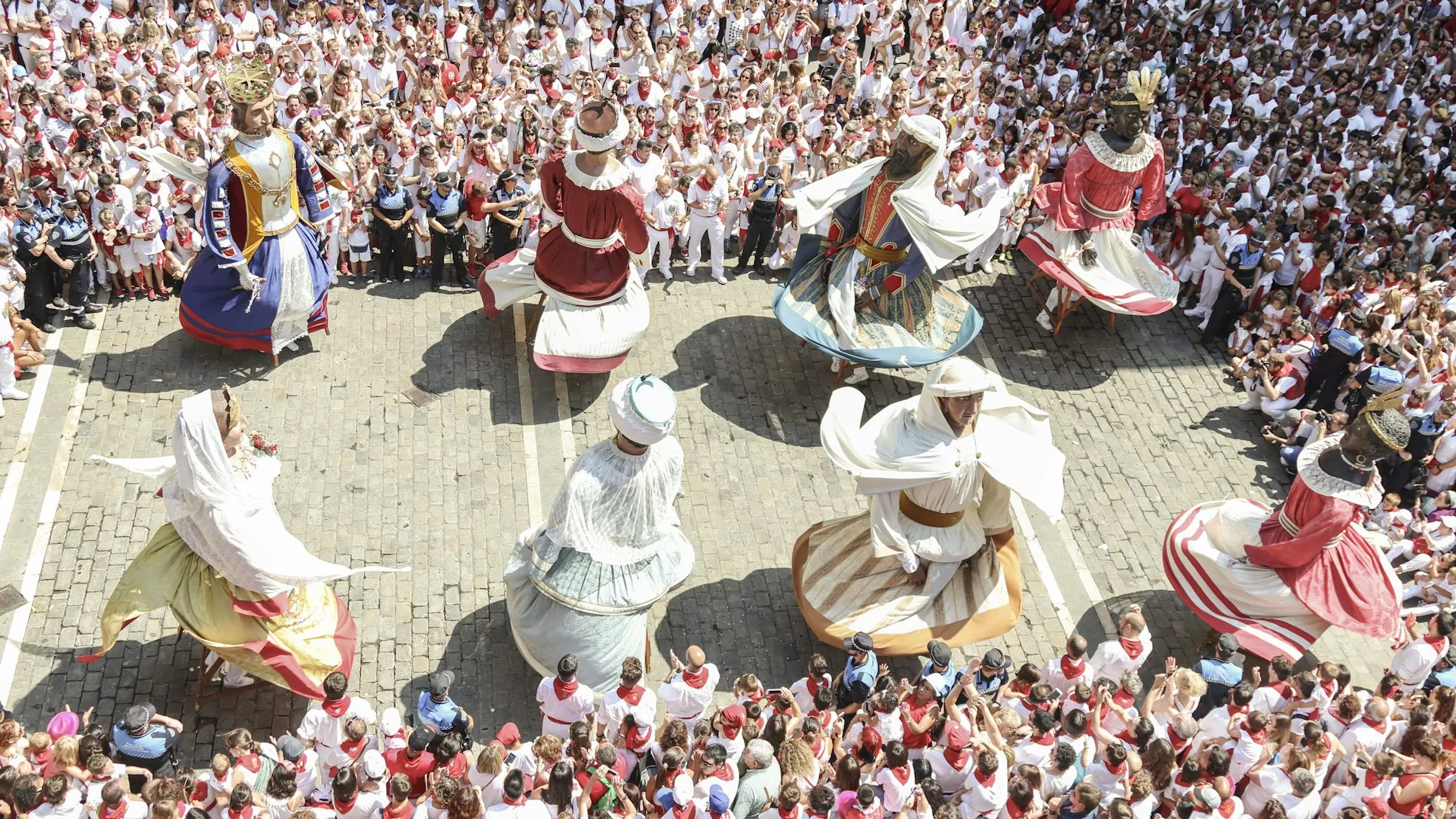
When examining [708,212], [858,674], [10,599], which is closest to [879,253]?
[708,212]

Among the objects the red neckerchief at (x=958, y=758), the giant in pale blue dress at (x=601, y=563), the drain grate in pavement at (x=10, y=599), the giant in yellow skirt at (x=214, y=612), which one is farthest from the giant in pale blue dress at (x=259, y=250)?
the red neckerchief at (x=958, y=758)

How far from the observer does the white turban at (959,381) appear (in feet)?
28.7

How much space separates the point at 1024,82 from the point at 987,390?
10.3m

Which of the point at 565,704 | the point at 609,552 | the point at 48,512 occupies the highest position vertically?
the point at 609,552

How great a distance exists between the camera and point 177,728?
8172mm

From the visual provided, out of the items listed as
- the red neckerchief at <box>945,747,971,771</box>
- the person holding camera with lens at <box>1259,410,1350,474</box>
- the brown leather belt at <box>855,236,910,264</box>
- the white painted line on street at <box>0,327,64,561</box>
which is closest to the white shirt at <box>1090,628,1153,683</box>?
the red neckerchief at <box>945,747,971,771</box>

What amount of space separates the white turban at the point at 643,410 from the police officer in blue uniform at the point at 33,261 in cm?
701

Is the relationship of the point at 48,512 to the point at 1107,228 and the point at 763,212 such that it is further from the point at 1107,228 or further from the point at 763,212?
the point at 1107,228

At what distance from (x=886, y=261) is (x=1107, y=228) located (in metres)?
2.96

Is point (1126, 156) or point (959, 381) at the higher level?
point (959, 381)

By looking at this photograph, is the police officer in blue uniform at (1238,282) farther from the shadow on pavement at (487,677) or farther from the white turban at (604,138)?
the shadow on pavement at (487,677)

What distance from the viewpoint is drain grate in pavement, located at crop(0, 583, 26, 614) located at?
956 cm

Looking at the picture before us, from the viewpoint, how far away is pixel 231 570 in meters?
8.14

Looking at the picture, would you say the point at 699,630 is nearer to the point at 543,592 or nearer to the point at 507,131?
the point at 543,592
